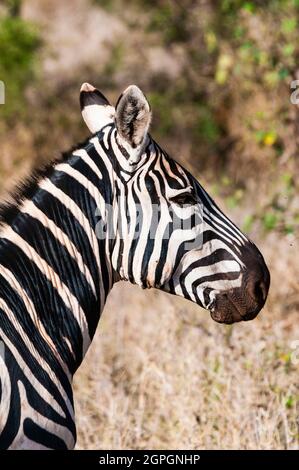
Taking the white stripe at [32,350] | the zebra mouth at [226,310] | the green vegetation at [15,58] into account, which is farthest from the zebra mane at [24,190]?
the green vegetation at [15,58]

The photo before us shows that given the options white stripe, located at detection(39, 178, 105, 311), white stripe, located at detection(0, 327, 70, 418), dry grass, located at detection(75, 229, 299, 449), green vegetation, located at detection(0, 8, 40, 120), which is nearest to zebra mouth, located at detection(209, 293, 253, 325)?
white stripe, located at detection(39, 178, 105, 311)

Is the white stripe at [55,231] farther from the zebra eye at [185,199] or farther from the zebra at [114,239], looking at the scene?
the zebra eye at [185,199]

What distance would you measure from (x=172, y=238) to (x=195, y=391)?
73.6 inches

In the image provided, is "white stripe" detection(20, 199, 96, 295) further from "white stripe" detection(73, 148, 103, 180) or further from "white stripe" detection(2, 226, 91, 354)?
"white stripe" detection(73, 148, 103, 180)

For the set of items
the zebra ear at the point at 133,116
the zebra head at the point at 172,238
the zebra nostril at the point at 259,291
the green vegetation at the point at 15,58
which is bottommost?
the zebra nostril at the point at 259,291

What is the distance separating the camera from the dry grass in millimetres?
5230

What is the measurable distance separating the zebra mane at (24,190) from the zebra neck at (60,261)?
2 cm

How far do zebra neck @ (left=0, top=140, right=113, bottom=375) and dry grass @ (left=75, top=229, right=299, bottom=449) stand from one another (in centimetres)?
157

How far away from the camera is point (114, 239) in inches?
153

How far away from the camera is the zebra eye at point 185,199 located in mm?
3885

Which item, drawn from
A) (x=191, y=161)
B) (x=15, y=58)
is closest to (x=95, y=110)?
(x=191, y=161)

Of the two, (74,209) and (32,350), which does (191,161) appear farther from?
(32,350)

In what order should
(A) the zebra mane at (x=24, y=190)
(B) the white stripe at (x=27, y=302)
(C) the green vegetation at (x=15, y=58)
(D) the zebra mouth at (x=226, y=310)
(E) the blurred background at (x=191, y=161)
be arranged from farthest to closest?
(C) the green vegetation at (x=15, y=58)
(E) the blurred background at (x=191, y=161)
(D) the zebra mouth at (x=226, y=310)
(A) the zebra mane at (x=24, y=190)
(B) the white stripe at (x=27, y=302)
